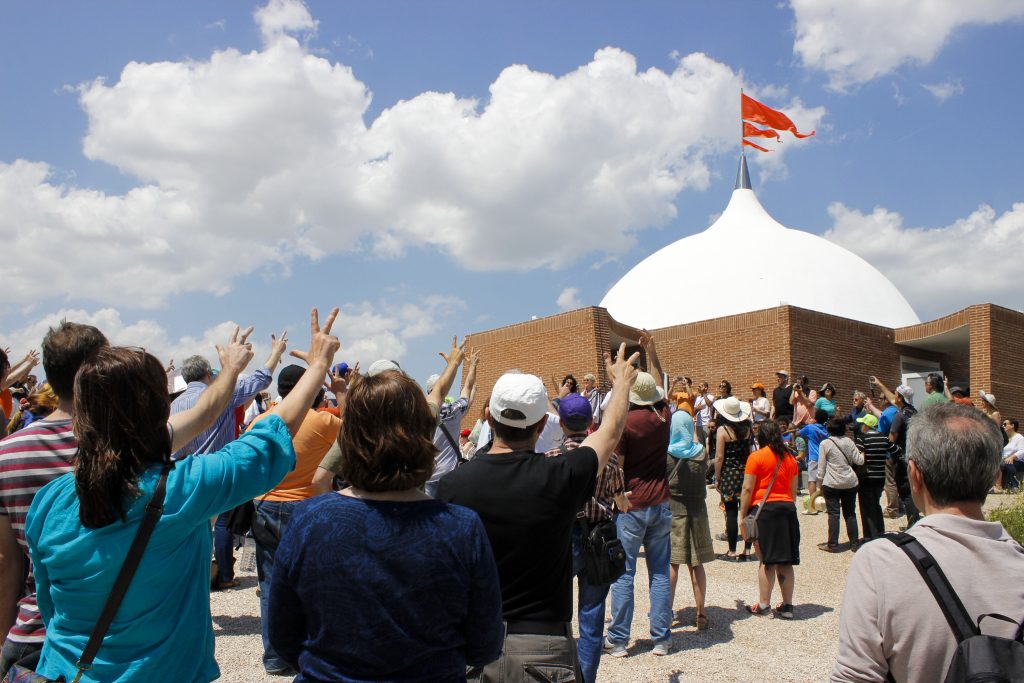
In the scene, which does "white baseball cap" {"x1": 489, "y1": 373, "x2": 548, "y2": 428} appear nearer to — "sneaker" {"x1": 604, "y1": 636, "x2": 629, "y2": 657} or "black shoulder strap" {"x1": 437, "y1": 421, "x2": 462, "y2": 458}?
Answer: "black shoulder strap" {"x1": 437, "y1": 421, "x2": 462, "y2": 458}

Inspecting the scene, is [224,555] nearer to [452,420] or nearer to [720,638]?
[452,420]

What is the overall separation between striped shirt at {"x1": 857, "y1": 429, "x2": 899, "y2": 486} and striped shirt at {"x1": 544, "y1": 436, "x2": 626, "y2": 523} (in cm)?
584

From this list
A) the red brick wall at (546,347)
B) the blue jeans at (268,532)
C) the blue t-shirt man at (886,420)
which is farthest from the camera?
the red brick wall at (546,347)

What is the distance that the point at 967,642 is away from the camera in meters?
1.77

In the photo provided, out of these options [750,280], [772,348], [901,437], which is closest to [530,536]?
[901,437]

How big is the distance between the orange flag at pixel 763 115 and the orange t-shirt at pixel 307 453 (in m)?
31.4

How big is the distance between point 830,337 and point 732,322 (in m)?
2.68

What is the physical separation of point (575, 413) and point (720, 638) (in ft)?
9.27

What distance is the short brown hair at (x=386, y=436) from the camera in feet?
6.81

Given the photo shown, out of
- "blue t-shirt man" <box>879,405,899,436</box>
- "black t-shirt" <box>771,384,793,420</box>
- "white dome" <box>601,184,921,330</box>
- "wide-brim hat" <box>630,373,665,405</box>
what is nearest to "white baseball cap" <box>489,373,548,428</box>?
"wide-brim hat" <box>630,373,665,405</box>

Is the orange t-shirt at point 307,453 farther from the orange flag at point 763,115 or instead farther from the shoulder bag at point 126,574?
the orange flag at point 763,115

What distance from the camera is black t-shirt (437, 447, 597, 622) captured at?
2.74 m

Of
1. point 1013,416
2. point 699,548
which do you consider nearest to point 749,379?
point 1013,416

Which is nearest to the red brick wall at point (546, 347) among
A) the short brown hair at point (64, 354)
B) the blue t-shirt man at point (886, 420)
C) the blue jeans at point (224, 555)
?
the blue t-shirt man at point (886, 420)
